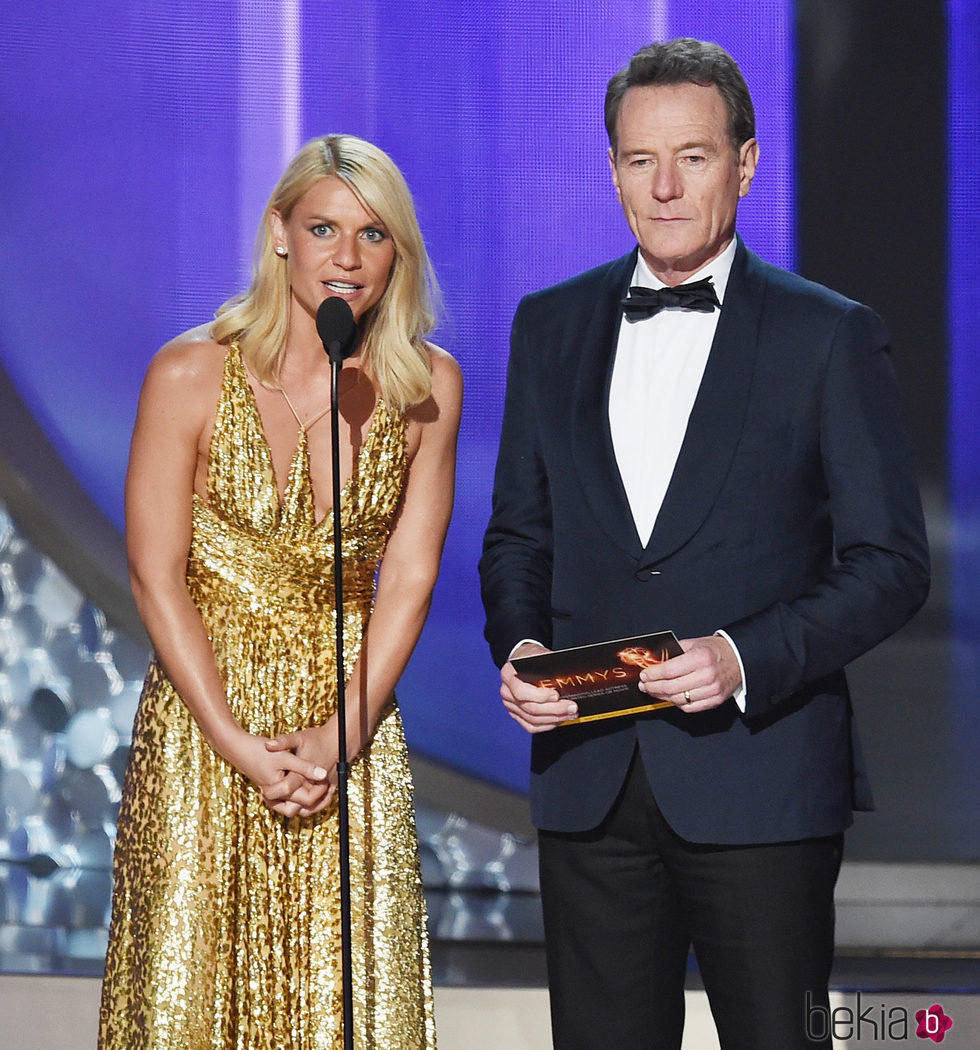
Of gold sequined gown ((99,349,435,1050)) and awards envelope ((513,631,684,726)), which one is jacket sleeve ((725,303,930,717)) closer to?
awards envelope ((513,631,684,726))

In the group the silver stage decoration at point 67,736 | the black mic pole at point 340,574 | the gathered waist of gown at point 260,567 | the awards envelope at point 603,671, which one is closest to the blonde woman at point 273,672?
the gathered waist of gown at point 260,567

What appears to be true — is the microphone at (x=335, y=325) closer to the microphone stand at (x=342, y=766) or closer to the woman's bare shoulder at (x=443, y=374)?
the microphone stand at (x=342, y=766)

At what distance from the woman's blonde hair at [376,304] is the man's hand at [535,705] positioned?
0.68 meters

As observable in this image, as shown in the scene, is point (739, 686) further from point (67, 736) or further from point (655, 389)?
point (67, 736)

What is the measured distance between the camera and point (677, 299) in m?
2.04

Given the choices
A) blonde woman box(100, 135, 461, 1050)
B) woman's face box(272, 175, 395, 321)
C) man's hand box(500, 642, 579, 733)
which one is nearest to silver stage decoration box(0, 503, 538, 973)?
blonde woman box(100, 135, 461, 1050)

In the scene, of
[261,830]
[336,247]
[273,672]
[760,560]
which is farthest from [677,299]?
[261,830]

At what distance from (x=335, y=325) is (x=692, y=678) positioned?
0.70m

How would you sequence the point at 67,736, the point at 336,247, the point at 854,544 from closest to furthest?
→ the point at 854,544, the point at 336,247, the point at 67,736

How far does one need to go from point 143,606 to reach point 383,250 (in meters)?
0.68

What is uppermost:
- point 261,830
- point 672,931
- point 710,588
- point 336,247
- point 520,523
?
point 336,247

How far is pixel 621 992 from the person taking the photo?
6.55ft

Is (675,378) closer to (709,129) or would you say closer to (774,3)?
(709,129)

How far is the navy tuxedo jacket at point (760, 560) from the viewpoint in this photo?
192 cm
